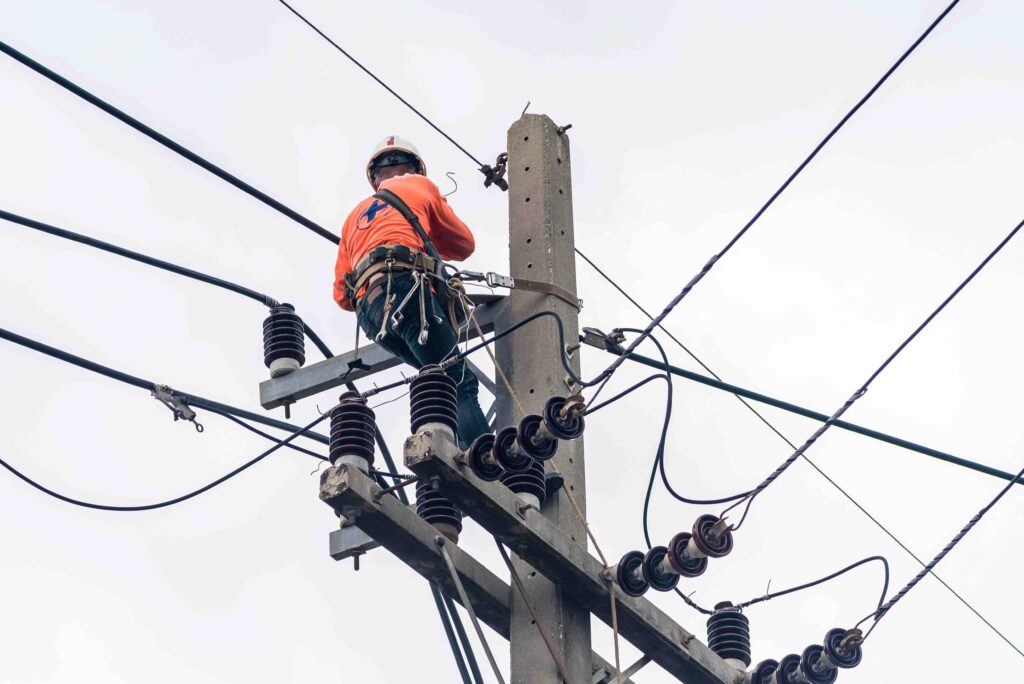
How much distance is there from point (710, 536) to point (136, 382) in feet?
11.3

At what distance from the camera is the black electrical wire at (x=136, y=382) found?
896cm

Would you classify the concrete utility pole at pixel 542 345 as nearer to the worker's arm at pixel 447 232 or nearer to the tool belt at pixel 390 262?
the worker's arm at pixel 447 232

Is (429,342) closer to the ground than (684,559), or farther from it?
farther from it

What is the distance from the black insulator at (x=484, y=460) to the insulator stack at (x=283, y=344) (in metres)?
2.11

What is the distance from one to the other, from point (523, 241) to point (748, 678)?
2376 mm

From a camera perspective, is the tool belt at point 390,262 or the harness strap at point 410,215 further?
the harness strap at point 410,215

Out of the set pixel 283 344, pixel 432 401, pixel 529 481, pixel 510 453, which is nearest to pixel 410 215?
pixel 283 344

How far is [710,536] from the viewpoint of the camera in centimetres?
745

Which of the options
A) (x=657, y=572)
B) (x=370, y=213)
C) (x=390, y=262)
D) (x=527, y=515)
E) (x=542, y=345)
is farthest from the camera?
(x=370, y=213)

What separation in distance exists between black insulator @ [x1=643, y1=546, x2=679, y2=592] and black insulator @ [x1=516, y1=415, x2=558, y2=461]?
0.68 metres

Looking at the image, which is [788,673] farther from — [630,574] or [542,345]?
[542,345]

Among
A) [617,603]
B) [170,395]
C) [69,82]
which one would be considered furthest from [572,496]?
[69,82]

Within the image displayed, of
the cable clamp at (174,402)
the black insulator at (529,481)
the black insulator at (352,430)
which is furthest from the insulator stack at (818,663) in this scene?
the cable clamp at (174,402)

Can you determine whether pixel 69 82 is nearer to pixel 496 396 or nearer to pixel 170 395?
pixel 170 395
